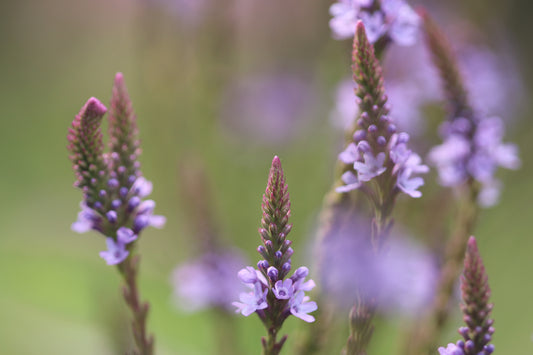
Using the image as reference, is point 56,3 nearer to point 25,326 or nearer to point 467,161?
point 25,326

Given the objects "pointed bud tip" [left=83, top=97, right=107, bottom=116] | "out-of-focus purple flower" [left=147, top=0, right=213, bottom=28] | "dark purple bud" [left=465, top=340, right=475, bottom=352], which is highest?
"out-of-focus purple flower" [left=147, top=0, right=213, bottom=28]

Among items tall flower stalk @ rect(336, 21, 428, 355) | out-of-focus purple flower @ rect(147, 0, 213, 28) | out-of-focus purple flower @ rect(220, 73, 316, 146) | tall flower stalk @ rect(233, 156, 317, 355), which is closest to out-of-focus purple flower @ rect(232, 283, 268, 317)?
tall flower stalk @ rect(233, 156, 317, 355)

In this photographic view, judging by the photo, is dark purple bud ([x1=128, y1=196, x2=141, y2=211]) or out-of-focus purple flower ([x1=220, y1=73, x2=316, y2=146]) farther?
out-of-focus purple flower ([x1=220, y1=73, x2=316, y2=146])

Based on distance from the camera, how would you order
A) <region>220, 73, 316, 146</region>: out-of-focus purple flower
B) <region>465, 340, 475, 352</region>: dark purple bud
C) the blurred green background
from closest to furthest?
<region>465, 340, 475, 352</region>: dark purple bud
the blurred green background
<region>220, 73, 316, 146</region>: out-of-focus purple flower

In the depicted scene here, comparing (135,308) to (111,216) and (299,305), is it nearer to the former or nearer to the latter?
(111,216)

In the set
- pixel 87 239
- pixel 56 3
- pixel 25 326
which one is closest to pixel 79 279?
pixel 25 326

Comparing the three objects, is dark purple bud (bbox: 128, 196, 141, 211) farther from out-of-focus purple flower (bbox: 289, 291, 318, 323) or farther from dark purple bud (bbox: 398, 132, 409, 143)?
dark purple bud (bbox: 398, 132, 409, 143)
